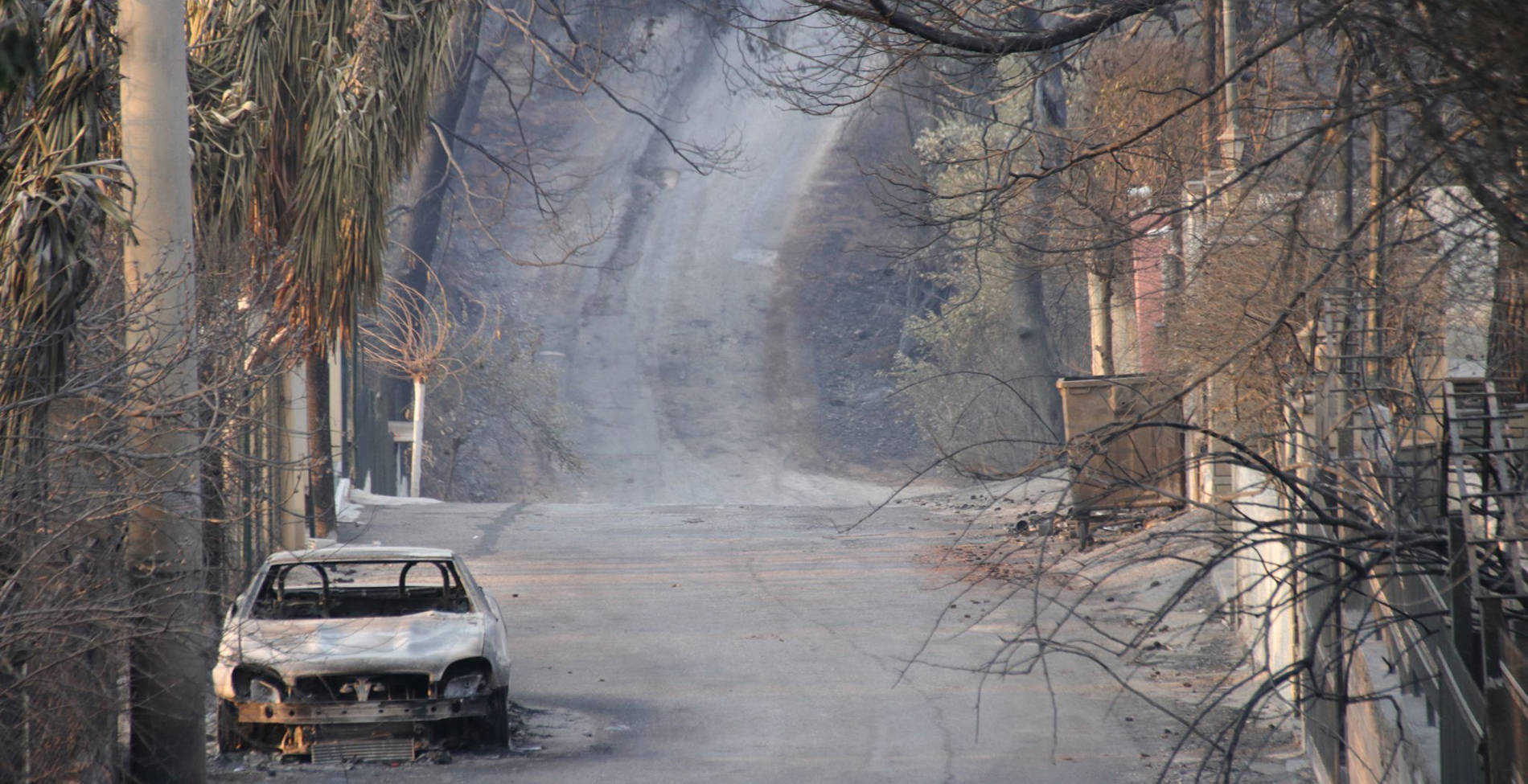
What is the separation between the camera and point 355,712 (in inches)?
317

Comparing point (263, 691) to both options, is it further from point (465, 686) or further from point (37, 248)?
point (37, 248)

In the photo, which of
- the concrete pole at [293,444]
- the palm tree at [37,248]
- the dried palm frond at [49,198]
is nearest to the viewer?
the palm tree at [37,248]

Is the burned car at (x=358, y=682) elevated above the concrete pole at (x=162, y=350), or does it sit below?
below

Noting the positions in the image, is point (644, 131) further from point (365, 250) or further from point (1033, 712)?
point (1033, 712)

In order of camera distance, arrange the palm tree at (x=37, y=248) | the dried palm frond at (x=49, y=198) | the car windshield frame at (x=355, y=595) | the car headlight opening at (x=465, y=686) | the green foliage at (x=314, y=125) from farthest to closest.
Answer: the green foliage at (x=314, y=125), the car windshield frame at (x=355, y=595), the car headlight opening at (x=465, y=686), the dried palm frond at (x=49, y=198), the palm tree at (x=37, y=248)

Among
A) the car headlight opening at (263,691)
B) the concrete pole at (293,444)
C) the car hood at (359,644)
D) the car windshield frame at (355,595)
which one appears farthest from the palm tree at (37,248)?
the concrete pole at (293,444)

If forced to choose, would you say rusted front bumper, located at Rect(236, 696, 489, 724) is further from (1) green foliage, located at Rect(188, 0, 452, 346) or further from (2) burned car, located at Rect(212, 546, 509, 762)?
(1) green foliage, located at Rect(188, 0, 452, 346)

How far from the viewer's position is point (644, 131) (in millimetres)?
50875

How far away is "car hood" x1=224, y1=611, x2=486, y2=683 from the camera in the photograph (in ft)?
26.3

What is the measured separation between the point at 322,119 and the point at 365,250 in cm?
115

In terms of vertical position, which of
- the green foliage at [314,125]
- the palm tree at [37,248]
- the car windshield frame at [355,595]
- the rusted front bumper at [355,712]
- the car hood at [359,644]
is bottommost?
the rusted front bumper at [355,712]

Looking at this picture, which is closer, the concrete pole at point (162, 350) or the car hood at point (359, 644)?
the concrete pole at point (162, 350)

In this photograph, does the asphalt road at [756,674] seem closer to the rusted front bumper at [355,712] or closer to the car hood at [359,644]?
the rusted front bumper at [355,712]

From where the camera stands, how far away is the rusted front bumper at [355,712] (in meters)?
7.97
